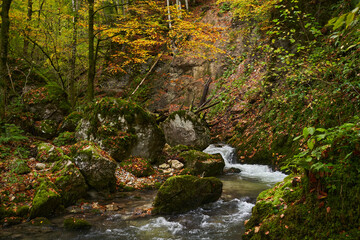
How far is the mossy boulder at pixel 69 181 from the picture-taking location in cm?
610

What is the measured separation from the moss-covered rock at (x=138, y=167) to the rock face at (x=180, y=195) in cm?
271

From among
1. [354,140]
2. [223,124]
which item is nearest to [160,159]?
[223,124]

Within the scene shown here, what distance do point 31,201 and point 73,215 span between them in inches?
44.4

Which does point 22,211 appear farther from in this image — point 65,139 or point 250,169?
point 250,169

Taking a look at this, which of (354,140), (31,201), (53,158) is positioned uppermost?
(354,140)

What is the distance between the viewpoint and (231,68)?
17.7m

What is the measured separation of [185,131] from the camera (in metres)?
12.3

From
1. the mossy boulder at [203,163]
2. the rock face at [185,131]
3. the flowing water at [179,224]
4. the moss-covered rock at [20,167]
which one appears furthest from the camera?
the rock face at [185,131]

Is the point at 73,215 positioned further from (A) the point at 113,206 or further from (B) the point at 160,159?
(B) the point at 160,159

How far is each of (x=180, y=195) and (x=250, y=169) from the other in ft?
16.3

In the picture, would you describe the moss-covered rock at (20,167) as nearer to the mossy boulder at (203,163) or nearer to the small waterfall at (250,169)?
the mossy boulder at (203,163)

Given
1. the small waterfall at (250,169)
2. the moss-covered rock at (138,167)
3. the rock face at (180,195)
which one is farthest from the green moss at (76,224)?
the small waterfall at (250,169)

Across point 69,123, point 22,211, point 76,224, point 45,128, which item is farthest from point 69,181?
point 45,128

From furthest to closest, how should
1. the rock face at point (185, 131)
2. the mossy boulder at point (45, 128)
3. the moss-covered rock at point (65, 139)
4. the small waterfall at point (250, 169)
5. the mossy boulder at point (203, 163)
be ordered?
the rock face at point (185, 131)
the mossy boulder at point (45, 128)
the moss-covered rock at point (65, 139)
the mossy boulder at point (203, 163)
the small waterfall at point (250, 169)
